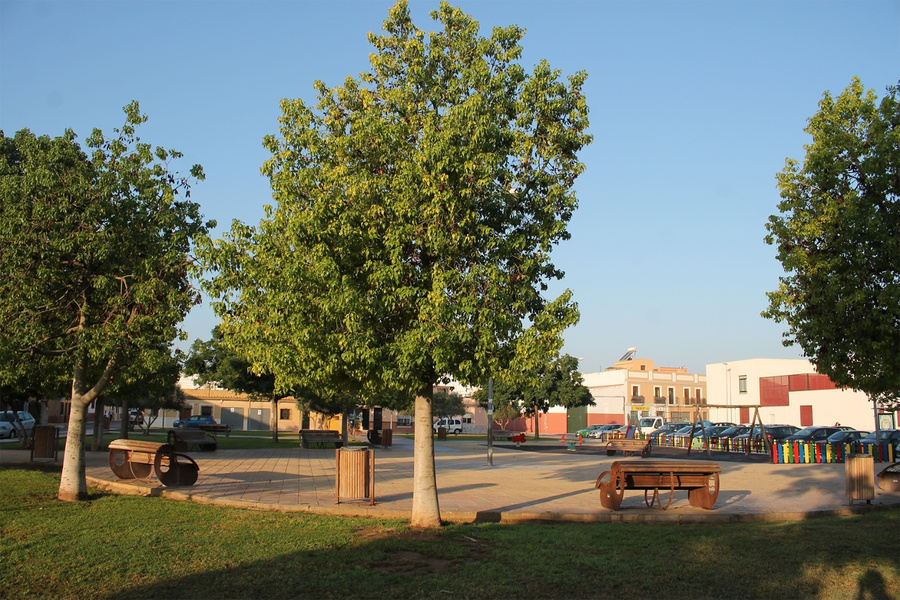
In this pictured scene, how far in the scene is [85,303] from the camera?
43.0 feet

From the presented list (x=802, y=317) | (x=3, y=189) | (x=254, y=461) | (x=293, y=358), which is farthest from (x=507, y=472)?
(x=3, y=189)

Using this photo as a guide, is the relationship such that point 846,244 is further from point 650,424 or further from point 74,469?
point 650,424

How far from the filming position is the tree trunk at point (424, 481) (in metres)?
10.8

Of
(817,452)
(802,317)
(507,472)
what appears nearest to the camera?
(802,317)

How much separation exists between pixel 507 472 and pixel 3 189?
14.8 metres

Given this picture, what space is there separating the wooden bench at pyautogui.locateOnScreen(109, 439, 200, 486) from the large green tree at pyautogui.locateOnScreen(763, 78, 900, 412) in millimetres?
11755

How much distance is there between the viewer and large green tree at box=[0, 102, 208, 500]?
40.8 ft

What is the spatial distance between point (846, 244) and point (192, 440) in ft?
71.2

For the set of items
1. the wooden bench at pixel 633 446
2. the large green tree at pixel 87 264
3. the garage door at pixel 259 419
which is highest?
the large green tree at pixel 87 264

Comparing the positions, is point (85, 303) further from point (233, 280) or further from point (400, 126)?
point (400, 126)

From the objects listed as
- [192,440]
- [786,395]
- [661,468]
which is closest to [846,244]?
[661,468]

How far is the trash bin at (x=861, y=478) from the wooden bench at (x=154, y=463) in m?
13.0

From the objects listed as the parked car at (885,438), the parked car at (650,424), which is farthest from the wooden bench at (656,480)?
the parked car at (650,424)

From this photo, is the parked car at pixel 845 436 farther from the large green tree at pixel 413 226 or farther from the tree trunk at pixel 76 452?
the tree trunk at pixel 76 452
